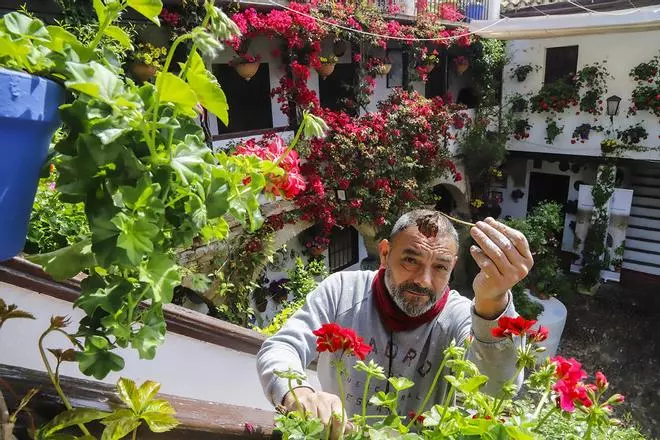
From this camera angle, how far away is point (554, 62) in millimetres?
12078

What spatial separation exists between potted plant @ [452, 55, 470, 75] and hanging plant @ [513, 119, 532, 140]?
2000 mm

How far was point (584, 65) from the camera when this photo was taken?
11.6 metres

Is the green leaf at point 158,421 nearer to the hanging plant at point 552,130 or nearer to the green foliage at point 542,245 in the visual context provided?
the green foliage at point 542,245

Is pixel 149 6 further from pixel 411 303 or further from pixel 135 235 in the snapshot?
pixel 411 303

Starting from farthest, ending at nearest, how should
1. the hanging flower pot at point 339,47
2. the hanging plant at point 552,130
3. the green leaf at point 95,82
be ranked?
the hanging plant at point 552,130
the hanging flower pot at point 339,47
the green leaf at point 95,82

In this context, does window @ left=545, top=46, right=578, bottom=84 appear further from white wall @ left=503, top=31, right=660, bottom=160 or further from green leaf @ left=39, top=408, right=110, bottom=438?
green leaf @ left=39, top=408, right=110, bottom=438

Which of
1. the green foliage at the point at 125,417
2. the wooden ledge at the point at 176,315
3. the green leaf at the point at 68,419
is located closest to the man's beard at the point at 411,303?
the wooden ledge at the point at 176,315

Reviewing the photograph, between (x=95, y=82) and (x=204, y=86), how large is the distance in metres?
0.15

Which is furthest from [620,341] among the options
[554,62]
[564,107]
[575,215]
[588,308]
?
[554,62]

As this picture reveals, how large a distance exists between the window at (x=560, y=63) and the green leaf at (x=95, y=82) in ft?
42.8

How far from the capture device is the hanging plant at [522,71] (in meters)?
12.2

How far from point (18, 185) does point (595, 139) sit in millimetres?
12909

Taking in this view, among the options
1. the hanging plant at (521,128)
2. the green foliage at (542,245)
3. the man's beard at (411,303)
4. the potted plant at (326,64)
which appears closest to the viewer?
the man's beard at (411,303)

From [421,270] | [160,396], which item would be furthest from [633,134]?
[160,396]
